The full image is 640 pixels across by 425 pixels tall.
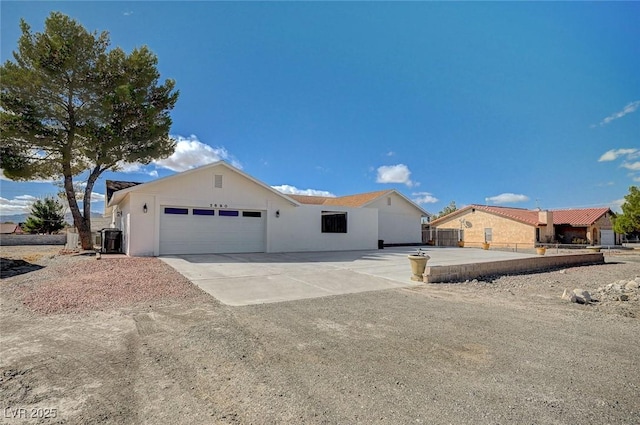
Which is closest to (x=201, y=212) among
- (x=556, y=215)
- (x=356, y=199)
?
(x=356, y=199)

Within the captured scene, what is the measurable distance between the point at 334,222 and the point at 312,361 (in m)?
16.0

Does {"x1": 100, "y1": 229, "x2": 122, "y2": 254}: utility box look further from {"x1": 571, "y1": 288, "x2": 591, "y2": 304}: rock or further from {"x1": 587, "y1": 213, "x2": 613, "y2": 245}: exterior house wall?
{"x1": 587, "y1": 213, "x2": 613, "y2": 245}: exterior house wall

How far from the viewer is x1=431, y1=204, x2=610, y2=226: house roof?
31.2m

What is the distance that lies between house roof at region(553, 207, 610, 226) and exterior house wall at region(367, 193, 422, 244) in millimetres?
19165

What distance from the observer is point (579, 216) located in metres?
34.8

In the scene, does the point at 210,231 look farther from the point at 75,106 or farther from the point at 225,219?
the point at 75,106

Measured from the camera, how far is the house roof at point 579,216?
33291 millimetres

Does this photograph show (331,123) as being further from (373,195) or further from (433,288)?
(433,288)

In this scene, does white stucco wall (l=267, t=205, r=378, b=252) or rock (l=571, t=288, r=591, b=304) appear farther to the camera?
white stucco wall (l=267, t=205, r=378, b=252)

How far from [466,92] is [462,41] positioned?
5391mm

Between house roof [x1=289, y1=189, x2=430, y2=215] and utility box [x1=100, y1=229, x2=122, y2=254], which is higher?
house roof [x1=289, y1=189, x2=430, y2=215]

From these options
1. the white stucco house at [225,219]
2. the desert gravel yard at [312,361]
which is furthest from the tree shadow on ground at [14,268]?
the desert gravel yard at [312,361]

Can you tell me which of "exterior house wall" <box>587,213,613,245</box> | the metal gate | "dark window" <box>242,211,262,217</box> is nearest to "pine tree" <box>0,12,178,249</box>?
"dark window" <box>242,211,262,217</box>

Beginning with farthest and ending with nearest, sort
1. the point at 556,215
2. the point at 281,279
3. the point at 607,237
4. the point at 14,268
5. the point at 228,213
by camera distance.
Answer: the point at 556,215
the point at 607,237
the point at 228,213
the point at 14,268
the point at 281,279
